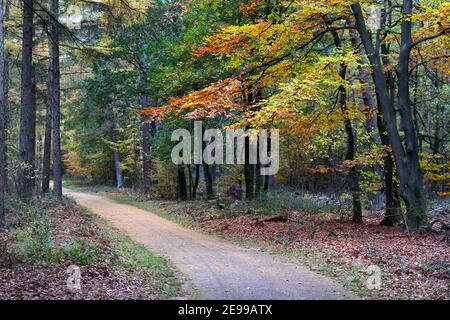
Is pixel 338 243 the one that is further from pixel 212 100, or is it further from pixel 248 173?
pixel 248 173

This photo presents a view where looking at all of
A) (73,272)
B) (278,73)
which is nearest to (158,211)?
(278,73)

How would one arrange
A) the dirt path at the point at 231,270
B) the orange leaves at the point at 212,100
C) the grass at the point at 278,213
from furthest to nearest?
the orange leaves at the point at 212,100 → the grass at the point at 278,213 → the dirt path at the point at 231,270

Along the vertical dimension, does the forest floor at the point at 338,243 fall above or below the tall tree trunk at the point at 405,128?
below

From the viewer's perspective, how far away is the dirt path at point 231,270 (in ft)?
26.3

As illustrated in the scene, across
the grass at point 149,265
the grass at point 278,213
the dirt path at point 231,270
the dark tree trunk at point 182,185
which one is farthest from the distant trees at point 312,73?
the grass at point 149,265

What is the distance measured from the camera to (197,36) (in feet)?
58.0

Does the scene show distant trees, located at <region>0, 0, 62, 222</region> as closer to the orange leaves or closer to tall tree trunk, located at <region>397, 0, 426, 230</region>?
the orange leaves

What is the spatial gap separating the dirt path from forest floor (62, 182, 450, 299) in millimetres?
558

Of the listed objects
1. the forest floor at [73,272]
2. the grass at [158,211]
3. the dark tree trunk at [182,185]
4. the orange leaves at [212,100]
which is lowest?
the grass at [158,211]

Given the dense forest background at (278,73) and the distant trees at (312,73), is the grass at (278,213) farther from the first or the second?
the distant trees at (312,73)

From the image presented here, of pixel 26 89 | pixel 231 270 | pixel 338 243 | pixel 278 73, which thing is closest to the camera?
pixel 231 270

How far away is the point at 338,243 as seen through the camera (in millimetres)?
12836

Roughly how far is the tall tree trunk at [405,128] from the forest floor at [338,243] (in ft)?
2.78

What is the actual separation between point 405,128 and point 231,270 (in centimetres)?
755
